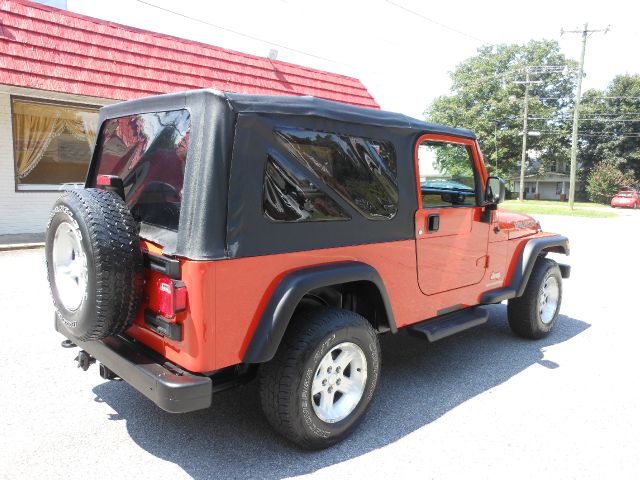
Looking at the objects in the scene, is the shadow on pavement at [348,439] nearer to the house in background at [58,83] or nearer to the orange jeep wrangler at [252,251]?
the orange jeep wrangler at [252,251]

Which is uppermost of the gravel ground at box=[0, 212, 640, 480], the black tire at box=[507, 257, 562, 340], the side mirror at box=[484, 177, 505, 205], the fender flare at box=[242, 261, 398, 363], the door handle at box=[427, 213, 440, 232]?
the side mirror at box=[484, 177, 505, 205]

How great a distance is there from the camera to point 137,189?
3.17 m

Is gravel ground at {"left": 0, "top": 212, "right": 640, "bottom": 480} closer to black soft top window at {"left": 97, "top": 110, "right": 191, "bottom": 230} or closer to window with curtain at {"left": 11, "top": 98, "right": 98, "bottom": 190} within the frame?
black soft top window at {"left": 97, "top": 110, "right": 191, "bottom": 230}

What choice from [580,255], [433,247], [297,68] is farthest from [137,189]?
[297,68]

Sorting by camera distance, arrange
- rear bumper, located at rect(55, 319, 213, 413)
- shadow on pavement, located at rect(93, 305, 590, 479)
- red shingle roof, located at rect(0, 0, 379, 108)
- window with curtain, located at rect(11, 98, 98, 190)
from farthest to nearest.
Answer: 1. window with curtain, located at rect(11, 98, 98, 190)
2. red shingle roof, located at rect(0, 0, 379, 108)
3. shadow on pavement, located at rect(93, 305, 590, 479)
4. rear bumper, located at rect(55, 319, 213, 413)

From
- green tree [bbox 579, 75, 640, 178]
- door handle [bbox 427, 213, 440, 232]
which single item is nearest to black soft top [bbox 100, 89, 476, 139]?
door handle [bbox 427, 213, 440, 232]

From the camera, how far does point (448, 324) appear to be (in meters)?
3.95

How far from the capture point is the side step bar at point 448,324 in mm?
3731

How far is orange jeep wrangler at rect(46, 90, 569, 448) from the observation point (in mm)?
2564

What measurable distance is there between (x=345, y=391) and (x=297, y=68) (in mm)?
12764

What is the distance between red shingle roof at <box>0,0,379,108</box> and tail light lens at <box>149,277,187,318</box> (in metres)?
8.22

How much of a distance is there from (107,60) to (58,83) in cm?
140

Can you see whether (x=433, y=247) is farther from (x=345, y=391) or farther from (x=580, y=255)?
(x=580, y=255)

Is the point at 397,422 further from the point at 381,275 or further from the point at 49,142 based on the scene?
the point at 49,142
